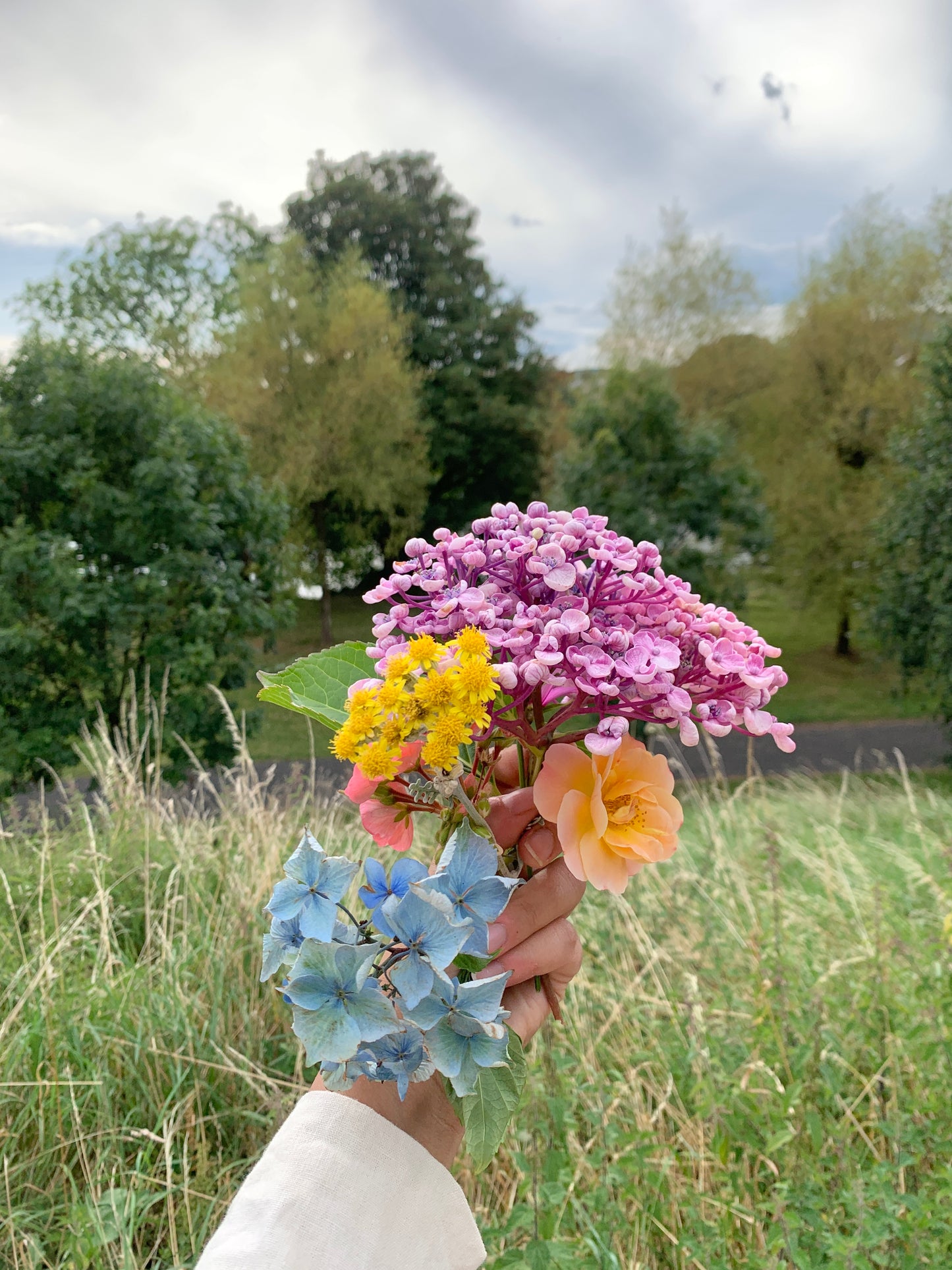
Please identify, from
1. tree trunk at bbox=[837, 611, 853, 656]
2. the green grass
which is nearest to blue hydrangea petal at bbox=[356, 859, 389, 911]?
the green grass

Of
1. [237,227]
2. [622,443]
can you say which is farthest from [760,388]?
[237,227]

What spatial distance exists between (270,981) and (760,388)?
17.8m

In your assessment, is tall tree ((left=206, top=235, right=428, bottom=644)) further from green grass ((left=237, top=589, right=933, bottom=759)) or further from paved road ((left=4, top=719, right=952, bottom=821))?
paved road ((left=4, top=719, right=952, bottom=821))

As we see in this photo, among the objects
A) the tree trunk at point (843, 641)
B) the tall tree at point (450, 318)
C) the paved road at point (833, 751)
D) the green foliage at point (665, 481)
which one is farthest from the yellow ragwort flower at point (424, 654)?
the tall tree at point (450, 318)

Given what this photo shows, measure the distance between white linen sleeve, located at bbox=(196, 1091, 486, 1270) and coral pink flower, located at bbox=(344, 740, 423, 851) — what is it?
0.27 m

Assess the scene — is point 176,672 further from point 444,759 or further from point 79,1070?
point 444,759

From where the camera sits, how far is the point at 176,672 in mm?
7027

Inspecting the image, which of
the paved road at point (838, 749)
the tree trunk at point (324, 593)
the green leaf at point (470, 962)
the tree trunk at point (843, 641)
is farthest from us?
the tree trunk at point (324, 593)

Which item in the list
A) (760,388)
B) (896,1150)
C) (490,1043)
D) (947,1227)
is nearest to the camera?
(490,1043)

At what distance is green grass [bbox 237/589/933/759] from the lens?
13.1 metres

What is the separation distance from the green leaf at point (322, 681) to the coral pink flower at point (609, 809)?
9.9 inches

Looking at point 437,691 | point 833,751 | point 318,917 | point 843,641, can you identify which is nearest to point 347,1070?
point 318,917

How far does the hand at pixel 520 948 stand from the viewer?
0.88 meters

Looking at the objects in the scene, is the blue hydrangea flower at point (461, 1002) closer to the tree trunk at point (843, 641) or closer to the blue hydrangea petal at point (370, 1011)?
the blue hydrangea petal at point (370, 1011)
